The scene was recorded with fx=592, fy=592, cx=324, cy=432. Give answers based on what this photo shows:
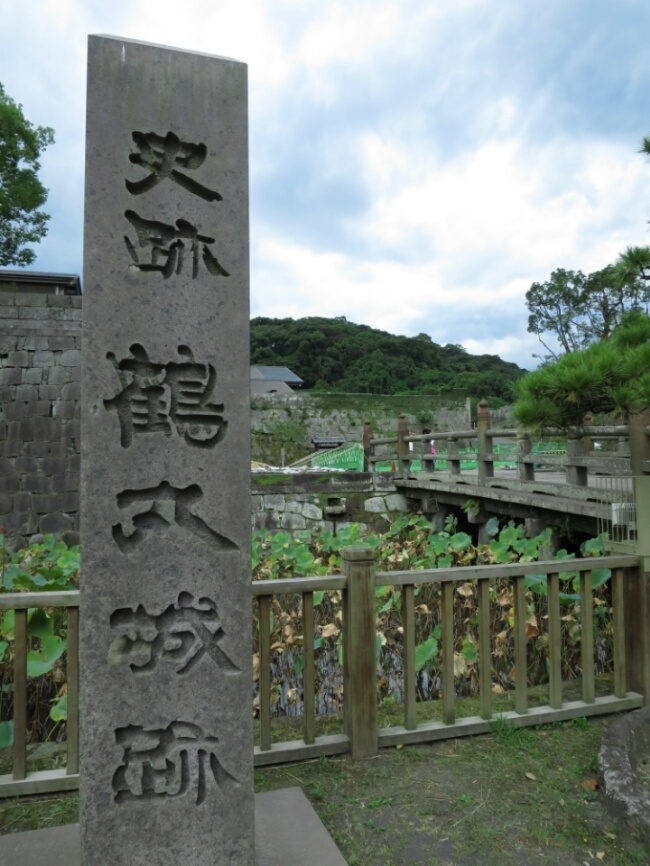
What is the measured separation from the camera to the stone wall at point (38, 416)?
789 centimetres

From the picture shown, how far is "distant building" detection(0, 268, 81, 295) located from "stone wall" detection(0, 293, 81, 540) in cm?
174

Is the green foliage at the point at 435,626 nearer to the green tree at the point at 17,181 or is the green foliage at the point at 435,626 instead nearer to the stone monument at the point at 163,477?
the stone monument at the point at 163,477

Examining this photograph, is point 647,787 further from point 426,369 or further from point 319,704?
point 426,369

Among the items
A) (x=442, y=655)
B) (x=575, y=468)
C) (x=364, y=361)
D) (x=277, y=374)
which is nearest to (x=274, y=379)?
(x=277, y=374)

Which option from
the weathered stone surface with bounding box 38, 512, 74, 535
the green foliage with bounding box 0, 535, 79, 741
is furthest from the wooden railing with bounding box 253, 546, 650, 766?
the weathered stone surface with bounding box 38, 512, 74, 535

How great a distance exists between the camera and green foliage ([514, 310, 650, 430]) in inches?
94.3

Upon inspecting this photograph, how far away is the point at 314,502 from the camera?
9344 mm

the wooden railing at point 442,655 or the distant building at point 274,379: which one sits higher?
the distant building at point 274,379

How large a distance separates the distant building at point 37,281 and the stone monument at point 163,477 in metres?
9.04

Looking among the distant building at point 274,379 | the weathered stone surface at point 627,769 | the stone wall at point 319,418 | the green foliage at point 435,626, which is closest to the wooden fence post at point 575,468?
the green foliage at point 435,626

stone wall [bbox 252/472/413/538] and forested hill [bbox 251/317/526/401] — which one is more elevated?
forested hill [bbox 251/317/526/401]

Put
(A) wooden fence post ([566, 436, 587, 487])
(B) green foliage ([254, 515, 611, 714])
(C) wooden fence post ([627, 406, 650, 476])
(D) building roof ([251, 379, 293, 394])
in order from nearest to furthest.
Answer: (C) wooden fence post ([627, 406, 650, 476])
(B) green foliage ([254, 515, 611, 714])
(A) wooden fence post ([566, 436, 587, 487])
(D) building roof ([251, 379, 293, 394])

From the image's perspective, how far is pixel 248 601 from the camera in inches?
63.4

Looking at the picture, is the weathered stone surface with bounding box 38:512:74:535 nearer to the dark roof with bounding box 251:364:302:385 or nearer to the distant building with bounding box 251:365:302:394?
the distant building with bounding box 251:365:302:394
